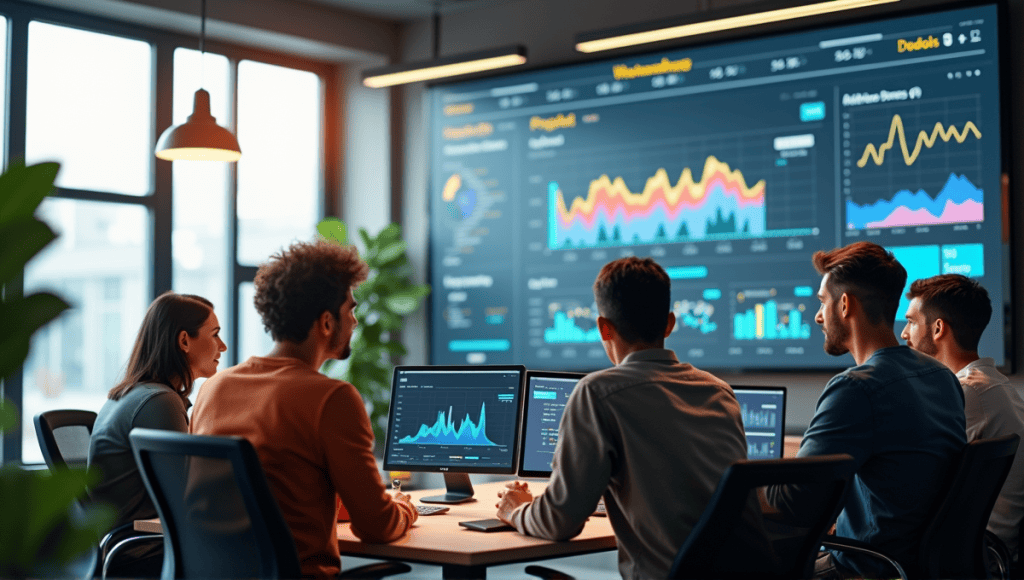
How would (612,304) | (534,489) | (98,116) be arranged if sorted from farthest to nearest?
(98,116) → (534,489) → (612,304)

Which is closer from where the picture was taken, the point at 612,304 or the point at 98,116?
the point at 612,304

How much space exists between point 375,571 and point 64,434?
1.68 meters

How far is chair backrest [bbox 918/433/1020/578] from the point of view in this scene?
2.17m

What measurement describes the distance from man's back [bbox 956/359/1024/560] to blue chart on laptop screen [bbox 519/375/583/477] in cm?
116

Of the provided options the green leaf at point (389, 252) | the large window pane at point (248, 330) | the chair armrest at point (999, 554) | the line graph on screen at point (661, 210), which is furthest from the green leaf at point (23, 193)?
the large window pane at point (248, 330)

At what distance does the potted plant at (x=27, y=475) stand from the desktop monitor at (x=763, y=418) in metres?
2.76

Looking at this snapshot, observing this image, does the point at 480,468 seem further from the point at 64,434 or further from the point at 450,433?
the point at 64,434

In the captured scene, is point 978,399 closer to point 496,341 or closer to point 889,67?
point 889,67

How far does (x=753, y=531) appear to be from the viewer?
6.13ft

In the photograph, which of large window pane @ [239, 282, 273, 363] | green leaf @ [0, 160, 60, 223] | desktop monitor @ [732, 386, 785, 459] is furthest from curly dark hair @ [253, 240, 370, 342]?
large window pane @ [239, 282, 273, 363]

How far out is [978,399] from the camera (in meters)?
2.88

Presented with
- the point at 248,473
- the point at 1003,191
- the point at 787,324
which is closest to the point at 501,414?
the point at 248,473

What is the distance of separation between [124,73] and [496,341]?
253 centimetres

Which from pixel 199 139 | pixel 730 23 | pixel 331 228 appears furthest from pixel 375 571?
pixel 331 228
